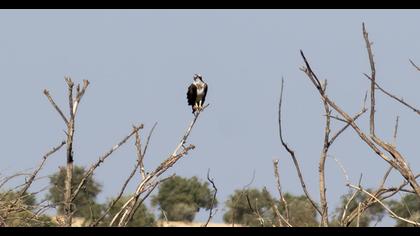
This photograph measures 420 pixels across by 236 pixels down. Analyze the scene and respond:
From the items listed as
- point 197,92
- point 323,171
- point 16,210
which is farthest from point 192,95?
point 323,171

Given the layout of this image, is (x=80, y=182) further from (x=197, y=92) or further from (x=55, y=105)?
(x=197, y=92)

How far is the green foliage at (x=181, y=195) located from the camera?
219ft

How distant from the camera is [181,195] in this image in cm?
6881

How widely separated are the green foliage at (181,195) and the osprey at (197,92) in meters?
46.1

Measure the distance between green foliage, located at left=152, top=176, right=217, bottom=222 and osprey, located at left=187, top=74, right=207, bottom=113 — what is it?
46.1 metres

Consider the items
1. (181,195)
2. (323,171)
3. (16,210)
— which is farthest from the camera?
(181,195)

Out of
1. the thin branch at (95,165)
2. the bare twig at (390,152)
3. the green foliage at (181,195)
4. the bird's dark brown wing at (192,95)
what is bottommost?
the bare twig at (390,152)

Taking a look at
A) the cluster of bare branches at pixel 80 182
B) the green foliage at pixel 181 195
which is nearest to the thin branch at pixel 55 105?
the cluster of bare branches at pixel 80 182

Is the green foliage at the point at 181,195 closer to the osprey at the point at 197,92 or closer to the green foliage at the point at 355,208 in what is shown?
the green foliage at the point at 355,208

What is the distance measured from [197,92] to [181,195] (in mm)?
50015

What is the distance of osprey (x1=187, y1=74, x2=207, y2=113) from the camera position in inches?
757

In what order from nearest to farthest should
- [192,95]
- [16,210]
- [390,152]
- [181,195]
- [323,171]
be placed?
[390,152] < [323,171] < [16,210] < [192,95] < [181,195]
